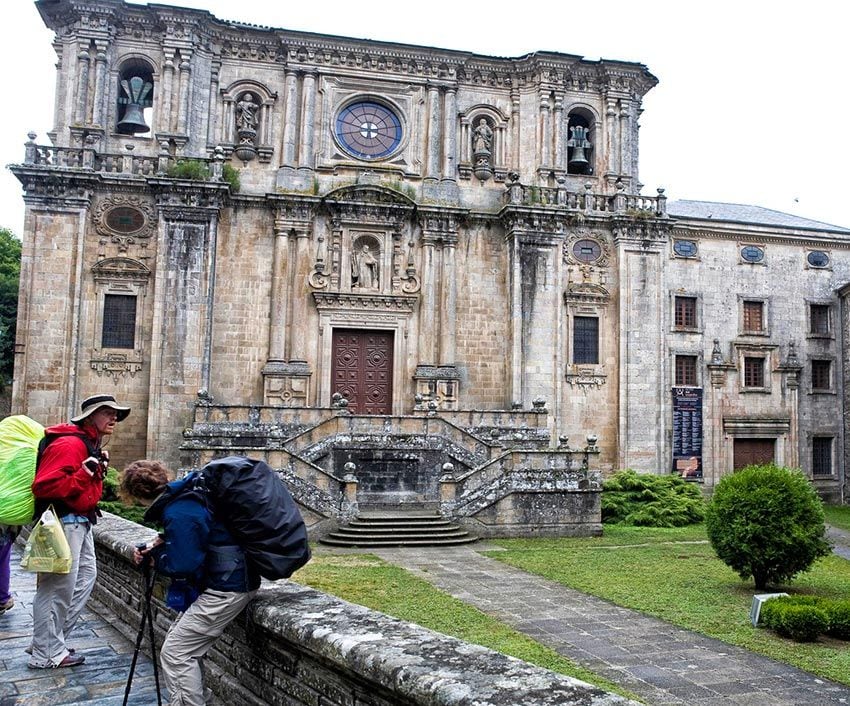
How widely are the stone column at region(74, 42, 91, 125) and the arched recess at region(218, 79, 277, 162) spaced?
14.0ft

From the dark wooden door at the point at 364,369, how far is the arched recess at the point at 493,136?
6989 mm

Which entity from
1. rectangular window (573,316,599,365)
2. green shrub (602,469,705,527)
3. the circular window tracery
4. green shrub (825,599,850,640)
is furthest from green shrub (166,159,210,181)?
green shrub (825,599,850,640)

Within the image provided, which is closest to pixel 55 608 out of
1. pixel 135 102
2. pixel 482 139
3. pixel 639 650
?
pixel 639 650

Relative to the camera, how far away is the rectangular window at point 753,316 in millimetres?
30703

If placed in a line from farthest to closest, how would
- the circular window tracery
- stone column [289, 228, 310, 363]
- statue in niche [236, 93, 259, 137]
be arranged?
the circular window tracery
statue in niche [236, 93, 259, 137]
stone column [289, 228, 310, 363]

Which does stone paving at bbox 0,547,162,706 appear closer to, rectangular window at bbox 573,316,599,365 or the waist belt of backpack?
the waist belt of backpack

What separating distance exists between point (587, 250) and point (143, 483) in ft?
84.0

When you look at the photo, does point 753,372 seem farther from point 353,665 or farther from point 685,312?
point 353,665

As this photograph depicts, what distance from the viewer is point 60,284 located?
2539cm

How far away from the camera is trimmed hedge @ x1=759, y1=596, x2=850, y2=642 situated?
32.6ft

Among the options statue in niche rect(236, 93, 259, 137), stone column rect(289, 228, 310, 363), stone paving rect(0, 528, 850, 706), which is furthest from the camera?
statue in niche rect(236, 93, 259, 137)

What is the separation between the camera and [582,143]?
30.2m

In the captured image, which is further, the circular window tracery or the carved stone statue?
the carved stone statue

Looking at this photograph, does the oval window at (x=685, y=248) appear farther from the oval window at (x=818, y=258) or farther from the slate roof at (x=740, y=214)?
the oval window at (x=818, y=258)
